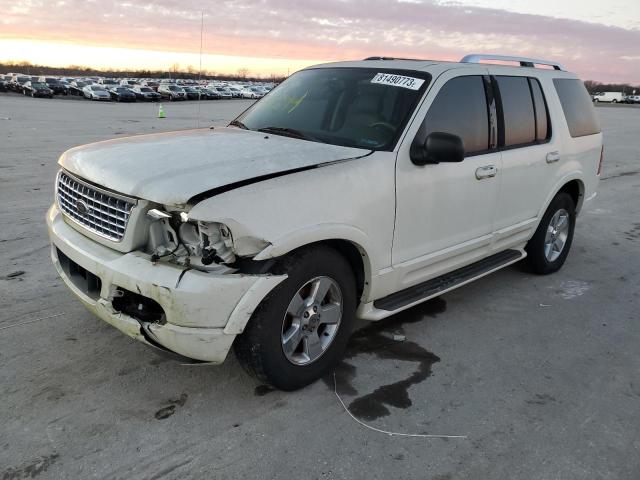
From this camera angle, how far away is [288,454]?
107 inches

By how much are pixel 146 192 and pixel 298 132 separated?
4.81 feet

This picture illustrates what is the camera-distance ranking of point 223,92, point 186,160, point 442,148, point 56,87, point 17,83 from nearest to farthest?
point 186,160 < point 442,148 < point 56,87 < point 17,83 < point 223,92

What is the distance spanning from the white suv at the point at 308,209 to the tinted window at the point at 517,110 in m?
0.02

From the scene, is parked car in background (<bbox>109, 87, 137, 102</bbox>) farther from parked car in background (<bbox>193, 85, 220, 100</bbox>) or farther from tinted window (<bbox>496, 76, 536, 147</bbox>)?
tinted window (<bbox>496, 76, 536, 147</bbox>)

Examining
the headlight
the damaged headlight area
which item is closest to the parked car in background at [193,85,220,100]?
the damaged headlight area

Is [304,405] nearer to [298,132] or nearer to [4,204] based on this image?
[298,132]

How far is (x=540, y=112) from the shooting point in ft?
15.9

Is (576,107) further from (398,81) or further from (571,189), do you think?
(398,81)

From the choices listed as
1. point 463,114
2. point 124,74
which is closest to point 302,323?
point 463,114

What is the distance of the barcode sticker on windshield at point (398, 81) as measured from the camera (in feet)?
12.4

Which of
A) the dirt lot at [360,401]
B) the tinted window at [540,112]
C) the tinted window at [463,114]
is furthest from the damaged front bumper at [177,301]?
the tinted window at [540,112]

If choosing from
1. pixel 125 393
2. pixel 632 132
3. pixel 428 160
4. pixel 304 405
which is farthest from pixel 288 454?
pixel 632 132

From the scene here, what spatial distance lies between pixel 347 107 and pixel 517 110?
5.21ft

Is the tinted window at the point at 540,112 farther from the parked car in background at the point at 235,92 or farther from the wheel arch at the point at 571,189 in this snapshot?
the parked car in background at the point at 235,92
